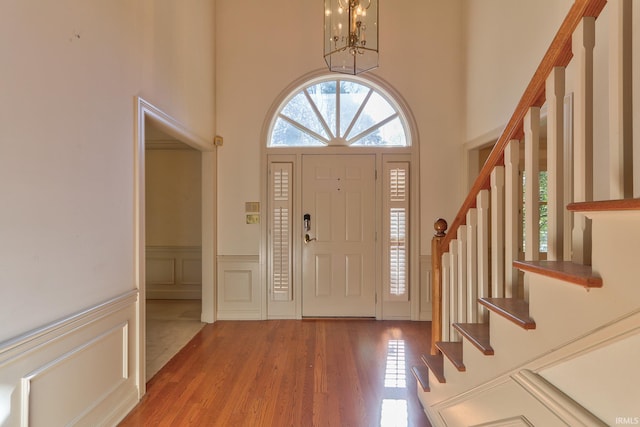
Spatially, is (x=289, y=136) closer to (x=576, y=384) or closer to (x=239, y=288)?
(x=239, y=288)

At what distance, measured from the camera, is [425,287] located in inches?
153

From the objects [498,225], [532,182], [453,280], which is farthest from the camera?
[453,280]

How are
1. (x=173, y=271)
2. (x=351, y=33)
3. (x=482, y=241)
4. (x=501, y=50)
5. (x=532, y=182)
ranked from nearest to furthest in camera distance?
(x=532, y=182), (x=482, y=241), (x=351, y=33), (x=501, y=50), (x=173, y=271)

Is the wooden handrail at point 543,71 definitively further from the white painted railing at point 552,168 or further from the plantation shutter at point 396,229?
the plantation shutter at point 396,229

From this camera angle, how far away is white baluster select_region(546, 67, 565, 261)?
111 cm

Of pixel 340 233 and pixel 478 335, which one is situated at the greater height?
pixel 340 233

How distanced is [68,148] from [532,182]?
222 cm

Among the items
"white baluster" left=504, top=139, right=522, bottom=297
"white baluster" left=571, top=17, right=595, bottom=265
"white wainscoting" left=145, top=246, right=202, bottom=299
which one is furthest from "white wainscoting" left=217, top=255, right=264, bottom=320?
"white baluster" left=571, top=17, right=595, bottom=265

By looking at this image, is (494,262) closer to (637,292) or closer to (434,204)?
(637,292)

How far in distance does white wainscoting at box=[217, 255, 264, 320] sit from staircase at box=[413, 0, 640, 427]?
8.79 ft

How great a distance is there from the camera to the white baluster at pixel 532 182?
1237mm

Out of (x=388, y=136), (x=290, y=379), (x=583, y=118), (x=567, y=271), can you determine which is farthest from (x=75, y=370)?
(x=388, y=136)

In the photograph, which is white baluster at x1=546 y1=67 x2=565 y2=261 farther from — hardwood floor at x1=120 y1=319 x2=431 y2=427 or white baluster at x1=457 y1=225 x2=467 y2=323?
hardwood floor at x1=120 y1=319 x2=431 y2=427

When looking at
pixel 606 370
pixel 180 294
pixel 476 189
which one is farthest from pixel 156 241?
pixel 606 370
